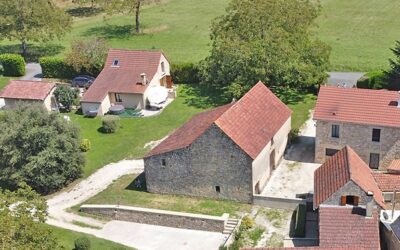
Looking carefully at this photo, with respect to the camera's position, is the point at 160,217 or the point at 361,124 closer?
the point at 160,217

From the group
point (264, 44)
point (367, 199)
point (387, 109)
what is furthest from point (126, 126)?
point (367, 199)

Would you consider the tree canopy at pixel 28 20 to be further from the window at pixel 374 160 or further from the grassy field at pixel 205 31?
the window at pixel 374 160

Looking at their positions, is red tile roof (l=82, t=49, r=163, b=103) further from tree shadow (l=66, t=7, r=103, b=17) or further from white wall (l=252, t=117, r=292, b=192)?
tree shadow (l=66, t=7, r=103, b=17)

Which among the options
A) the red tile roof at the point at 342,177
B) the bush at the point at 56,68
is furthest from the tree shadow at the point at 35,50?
the red tile roof at the point at 342,177

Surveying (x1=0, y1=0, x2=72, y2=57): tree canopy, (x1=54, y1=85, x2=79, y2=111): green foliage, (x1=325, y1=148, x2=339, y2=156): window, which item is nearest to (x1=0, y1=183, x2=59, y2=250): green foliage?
(x1=325, y1=148, x2=339, y2=156): window

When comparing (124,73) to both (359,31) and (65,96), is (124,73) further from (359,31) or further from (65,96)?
(359,31)

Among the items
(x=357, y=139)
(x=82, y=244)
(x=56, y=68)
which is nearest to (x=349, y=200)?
(x=357, y=139)
